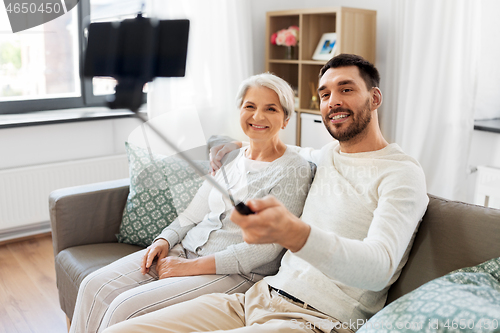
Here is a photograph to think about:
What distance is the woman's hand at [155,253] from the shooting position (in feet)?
5.07

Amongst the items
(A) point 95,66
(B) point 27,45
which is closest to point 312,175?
(A) point 95,66

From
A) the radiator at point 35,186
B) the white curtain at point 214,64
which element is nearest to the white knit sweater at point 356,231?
the white curtain at point 214,64

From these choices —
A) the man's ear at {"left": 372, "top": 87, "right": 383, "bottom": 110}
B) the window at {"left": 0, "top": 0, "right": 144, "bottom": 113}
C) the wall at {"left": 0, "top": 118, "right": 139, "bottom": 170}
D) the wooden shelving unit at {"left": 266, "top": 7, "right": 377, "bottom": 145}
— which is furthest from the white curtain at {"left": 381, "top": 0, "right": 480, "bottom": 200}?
the window at {"left": 0, "top": 0, "right": 144, "bottom": 113}

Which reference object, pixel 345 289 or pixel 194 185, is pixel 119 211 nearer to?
pixel 194 185

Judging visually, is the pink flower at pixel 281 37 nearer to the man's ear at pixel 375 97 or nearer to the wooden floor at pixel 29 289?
the man's ear at pixel 375 97

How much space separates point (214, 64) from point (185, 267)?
2047 millimetres

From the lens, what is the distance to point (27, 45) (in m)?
2.94

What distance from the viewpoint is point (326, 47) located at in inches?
123

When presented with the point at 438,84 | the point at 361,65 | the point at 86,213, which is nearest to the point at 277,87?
the point at 361,65

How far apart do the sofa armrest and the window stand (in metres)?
1.08

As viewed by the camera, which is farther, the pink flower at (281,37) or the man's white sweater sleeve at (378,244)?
the pink flower at (281,37)

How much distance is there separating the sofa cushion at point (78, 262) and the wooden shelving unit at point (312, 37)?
1.78 metres

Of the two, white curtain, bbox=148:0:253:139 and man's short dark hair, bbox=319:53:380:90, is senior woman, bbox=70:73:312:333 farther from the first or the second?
white curtain, bbox=148:0:253:139

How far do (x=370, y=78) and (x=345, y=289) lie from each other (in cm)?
64
